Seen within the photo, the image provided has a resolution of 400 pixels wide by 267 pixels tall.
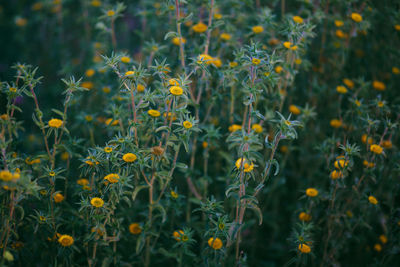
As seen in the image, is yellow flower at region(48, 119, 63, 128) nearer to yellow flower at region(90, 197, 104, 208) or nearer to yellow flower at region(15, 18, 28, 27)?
yellow flower at region(90, 197, 104, 208)

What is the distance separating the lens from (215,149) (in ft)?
10.2

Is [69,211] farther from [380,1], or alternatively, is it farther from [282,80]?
[380,1]

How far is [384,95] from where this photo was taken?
3.39m

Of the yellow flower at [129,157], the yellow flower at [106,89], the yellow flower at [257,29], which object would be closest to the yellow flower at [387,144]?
the yellow flower at [257,29]

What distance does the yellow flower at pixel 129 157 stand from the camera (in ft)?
6.88

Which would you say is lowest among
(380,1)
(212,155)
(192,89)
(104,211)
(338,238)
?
(338,238)

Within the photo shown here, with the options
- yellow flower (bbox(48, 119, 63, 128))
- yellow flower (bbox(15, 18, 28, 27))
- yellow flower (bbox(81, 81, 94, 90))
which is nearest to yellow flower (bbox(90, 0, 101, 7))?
yellow flower (bbox(81, 81, 94, 90))

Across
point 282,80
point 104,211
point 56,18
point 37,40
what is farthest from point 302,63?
point 37,40

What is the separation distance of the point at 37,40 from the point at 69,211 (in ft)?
11.9

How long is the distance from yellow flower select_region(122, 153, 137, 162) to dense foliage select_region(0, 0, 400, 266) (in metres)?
0.01

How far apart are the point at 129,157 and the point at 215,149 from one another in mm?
1137

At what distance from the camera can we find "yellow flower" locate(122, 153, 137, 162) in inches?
82.6

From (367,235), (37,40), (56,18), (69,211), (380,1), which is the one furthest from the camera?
(37,40)

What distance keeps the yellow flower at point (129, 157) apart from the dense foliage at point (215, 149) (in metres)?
0.01
